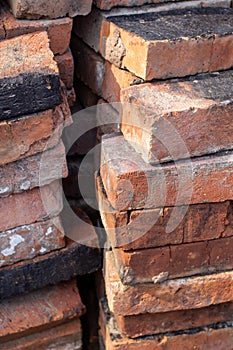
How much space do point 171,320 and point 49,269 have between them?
2.20 ft

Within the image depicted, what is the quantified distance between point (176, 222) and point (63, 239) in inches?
25.5

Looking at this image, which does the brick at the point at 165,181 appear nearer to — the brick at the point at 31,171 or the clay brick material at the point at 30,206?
the brick at the point at 31,171

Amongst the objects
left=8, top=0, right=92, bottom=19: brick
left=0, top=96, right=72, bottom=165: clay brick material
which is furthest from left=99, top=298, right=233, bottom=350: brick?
Result: left=8, top=0, right=92, bottom=19: brick

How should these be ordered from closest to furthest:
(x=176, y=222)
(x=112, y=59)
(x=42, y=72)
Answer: (x=42, y=72)
(x=176, y=222)
(x=112, y=59)

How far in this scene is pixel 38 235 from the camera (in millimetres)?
2658

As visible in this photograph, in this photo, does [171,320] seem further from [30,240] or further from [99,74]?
[99,74]

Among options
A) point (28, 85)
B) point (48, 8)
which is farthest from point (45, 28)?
point (28, 85)

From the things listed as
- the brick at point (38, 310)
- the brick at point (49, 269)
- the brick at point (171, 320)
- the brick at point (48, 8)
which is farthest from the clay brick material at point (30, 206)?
the brick at point (48, 8)

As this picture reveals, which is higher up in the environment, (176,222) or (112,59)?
(112,59)

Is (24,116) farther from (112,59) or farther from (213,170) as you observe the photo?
(213,170)

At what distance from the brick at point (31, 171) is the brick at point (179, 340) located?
2.91 feet

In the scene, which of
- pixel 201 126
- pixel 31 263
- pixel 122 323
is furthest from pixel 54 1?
pixel 122 323

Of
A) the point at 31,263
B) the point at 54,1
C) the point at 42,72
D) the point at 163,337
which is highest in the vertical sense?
the point at 54,1

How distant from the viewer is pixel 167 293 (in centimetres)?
256
